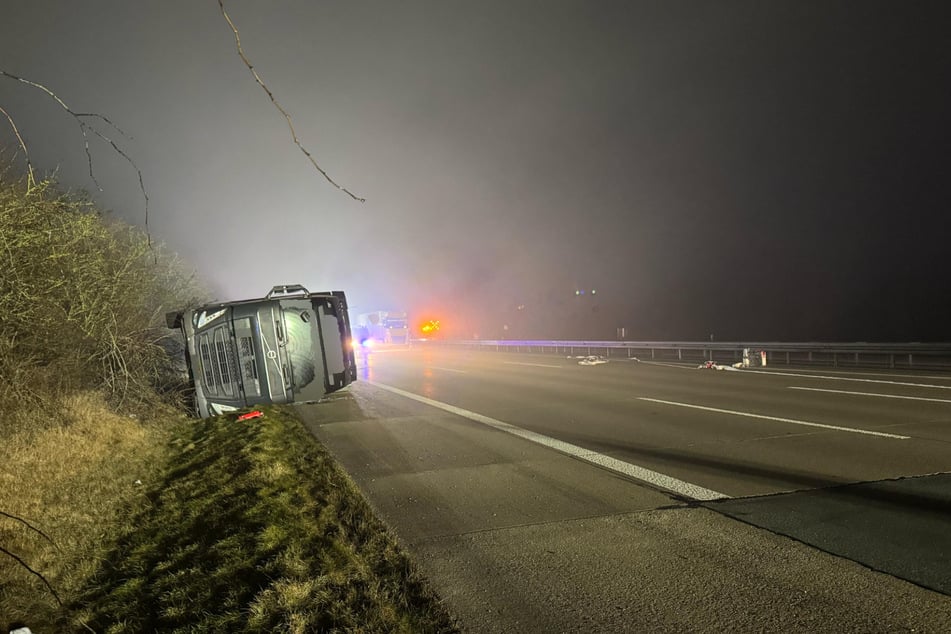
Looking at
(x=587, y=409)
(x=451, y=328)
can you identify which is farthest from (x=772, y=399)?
(x=451, y=328)

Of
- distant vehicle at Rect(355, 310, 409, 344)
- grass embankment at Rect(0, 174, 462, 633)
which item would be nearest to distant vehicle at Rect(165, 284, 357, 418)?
grass embankment at Rect(0, 174, 462, 633)

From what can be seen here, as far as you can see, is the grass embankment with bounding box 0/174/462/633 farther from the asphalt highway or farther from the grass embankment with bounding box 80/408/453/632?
the asphalt highway

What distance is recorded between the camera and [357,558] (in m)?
4.18

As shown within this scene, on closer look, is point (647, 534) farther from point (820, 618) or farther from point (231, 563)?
point (231, 563)

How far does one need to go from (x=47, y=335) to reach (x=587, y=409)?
30.9 ft

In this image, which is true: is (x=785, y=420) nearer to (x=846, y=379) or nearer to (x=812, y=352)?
(x=846, y=379)

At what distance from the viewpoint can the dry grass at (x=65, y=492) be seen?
4234mm

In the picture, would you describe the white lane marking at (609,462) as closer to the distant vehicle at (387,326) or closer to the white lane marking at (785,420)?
the white lane marking at (785,420)

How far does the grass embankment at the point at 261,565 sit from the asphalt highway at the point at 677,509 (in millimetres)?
331

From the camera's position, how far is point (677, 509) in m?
5.14

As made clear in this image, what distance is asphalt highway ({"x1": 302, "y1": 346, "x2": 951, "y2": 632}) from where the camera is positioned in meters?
3.44

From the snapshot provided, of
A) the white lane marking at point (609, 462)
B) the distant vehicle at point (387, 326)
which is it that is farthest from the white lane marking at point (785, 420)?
the distant vehicle at point (387, 326)

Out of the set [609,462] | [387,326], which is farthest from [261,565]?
[387,326]

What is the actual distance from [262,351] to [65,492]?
486 cm
